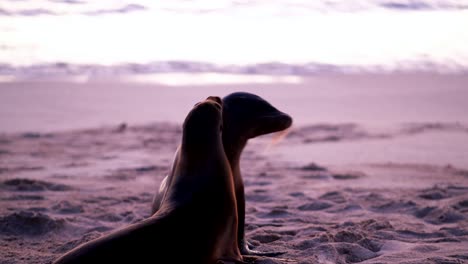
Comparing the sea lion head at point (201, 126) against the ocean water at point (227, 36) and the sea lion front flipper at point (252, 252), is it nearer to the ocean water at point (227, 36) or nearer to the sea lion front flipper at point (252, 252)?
the sea lion front flipper at point (252, 252)

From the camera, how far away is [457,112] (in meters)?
12.2

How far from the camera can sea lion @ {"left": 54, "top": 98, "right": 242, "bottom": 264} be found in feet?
11.1

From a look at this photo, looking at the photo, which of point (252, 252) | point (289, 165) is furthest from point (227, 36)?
point (252, 252)

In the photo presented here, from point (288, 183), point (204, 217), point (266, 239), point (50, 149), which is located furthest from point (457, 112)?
point (204, 217)

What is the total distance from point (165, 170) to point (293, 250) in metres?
4.17

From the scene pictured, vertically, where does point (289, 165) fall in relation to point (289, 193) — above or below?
below

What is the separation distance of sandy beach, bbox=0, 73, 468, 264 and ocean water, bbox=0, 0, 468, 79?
1515 mm

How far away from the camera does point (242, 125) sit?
192 inches

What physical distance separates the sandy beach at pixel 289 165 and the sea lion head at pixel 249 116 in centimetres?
36

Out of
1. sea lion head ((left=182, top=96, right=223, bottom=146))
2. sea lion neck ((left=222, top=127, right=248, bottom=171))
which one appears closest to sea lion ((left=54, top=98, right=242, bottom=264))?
sea lion head ((left=182, top=96, right=223, bottom=146))

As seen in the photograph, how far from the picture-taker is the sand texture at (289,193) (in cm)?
500

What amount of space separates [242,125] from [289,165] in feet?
13.9

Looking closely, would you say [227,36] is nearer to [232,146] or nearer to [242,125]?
[242,125]

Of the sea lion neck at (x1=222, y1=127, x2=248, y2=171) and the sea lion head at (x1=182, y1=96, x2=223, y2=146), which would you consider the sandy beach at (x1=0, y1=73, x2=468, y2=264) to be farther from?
the sea lion head at (x1=182, y1=96, x2=223, y2=146)
